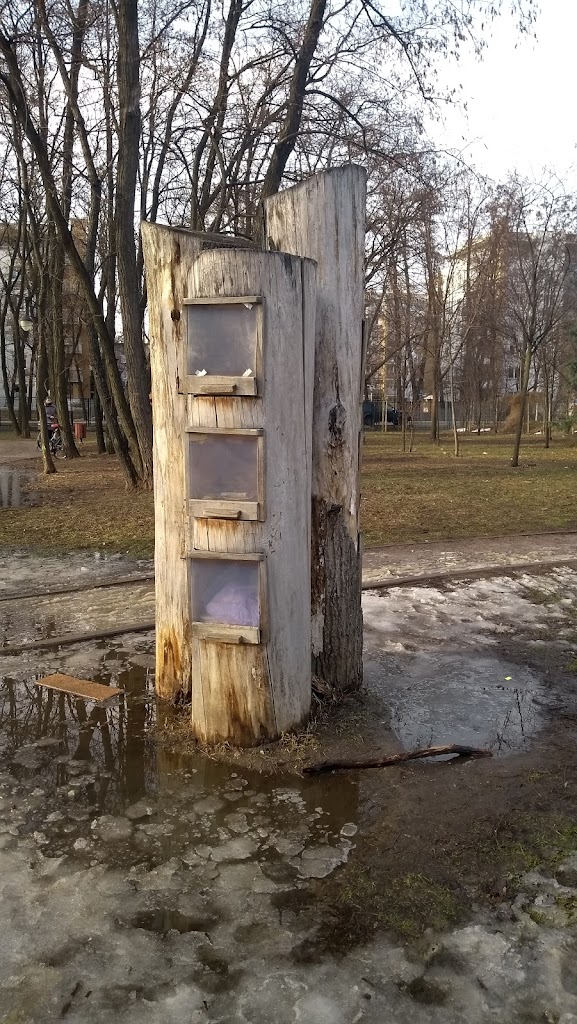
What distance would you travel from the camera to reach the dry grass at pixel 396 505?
10250 millimetres

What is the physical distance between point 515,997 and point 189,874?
50.4 inches

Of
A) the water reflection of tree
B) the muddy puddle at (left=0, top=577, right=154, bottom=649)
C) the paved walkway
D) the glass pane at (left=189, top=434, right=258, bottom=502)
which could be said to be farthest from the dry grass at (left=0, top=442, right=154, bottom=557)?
the glass pane at (left=189, top=434, right=258, bottom=502)

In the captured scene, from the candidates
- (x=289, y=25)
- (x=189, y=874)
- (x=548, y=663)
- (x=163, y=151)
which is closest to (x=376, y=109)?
(x=289, y=25)

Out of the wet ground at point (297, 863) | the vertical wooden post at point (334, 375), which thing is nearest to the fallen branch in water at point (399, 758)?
the wet ground at point (297, 863)

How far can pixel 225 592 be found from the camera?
4.02 metres

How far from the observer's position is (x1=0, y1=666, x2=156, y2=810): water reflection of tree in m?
3.82

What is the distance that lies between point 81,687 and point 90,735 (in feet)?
2.03

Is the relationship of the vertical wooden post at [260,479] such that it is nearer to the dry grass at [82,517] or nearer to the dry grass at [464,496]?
the dry grass at [82,517]

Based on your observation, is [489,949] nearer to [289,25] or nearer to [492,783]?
[492,783]

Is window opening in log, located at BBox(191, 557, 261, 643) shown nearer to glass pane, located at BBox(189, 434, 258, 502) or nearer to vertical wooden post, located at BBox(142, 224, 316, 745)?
vertical wooden post, located at BBox(142, 224, 316, 745)

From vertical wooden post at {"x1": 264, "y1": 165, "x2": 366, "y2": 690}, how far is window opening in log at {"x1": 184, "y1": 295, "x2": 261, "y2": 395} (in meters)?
0.69

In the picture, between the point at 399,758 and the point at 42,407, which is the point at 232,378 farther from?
the point at 42,407

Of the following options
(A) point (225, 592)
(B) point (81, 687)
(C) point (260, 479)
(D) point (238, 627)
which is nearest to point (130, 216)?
(B) point (81, 687)

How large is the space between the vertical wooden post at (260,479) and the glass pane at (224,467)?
3 centimetres
